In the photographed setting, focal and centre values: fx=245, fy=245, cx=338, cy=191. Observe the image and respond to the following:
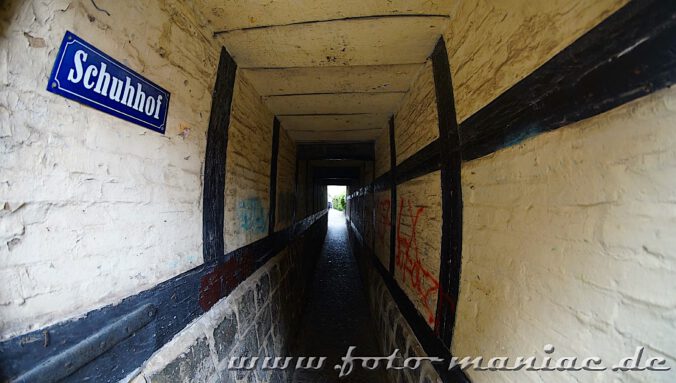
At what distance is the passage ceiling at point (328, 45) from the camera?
1508 millimetres

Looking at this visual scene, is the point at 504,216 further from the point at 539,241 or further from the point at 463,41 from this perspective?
the point at 463,41

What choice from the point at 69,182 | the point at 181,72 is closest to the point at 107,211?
the point at 69,182

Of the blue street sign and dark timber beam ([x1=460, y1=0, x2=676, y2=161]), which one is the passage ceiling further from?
dark timber beam ([x1=460, y1=0, x2=676, y2=161])

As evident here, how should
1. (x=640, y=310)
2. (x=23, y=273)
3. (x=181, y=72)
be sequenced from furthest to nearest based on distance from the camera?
1. (x=181, y=72)
2. (x=23, y=273)
3. (x=640, y=310)

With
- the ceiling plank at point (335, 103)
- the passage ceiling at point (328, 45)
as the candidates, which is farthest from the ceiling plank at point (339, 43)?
the ceiling plank at point (335, 103)

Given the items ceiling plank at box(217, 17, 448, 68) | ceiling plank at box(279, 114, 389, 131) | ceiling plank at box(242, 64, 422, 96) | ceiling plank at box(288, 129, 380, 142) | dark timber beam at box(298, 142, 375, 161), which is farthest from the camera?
dark timber beam at box(298, 142, 375, 161)

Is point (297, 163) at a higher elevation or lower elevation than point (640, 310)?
higher

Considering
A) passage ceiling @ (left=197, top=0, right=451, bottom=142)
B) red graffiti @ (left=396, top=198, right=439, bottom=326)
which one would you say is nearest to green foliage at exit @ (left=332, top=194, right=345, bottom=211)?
red graffiti @ (left=396, top=198, right=439, bottom=326)

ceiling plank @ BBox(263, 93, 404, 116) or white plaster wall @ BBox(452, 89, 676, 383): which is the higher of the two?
ceiling plank @ BBox(263, 93, 404, 116)

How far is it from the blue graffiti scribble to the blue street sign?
3.73 ft

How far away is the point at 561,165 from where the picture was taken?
834 mm

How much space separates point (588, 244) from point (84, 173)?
5.72 feet

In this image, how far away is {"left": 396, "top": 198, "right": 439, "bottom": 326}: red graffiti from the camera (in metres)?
1.88

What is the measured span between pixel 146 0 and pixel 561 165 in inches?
75.6
